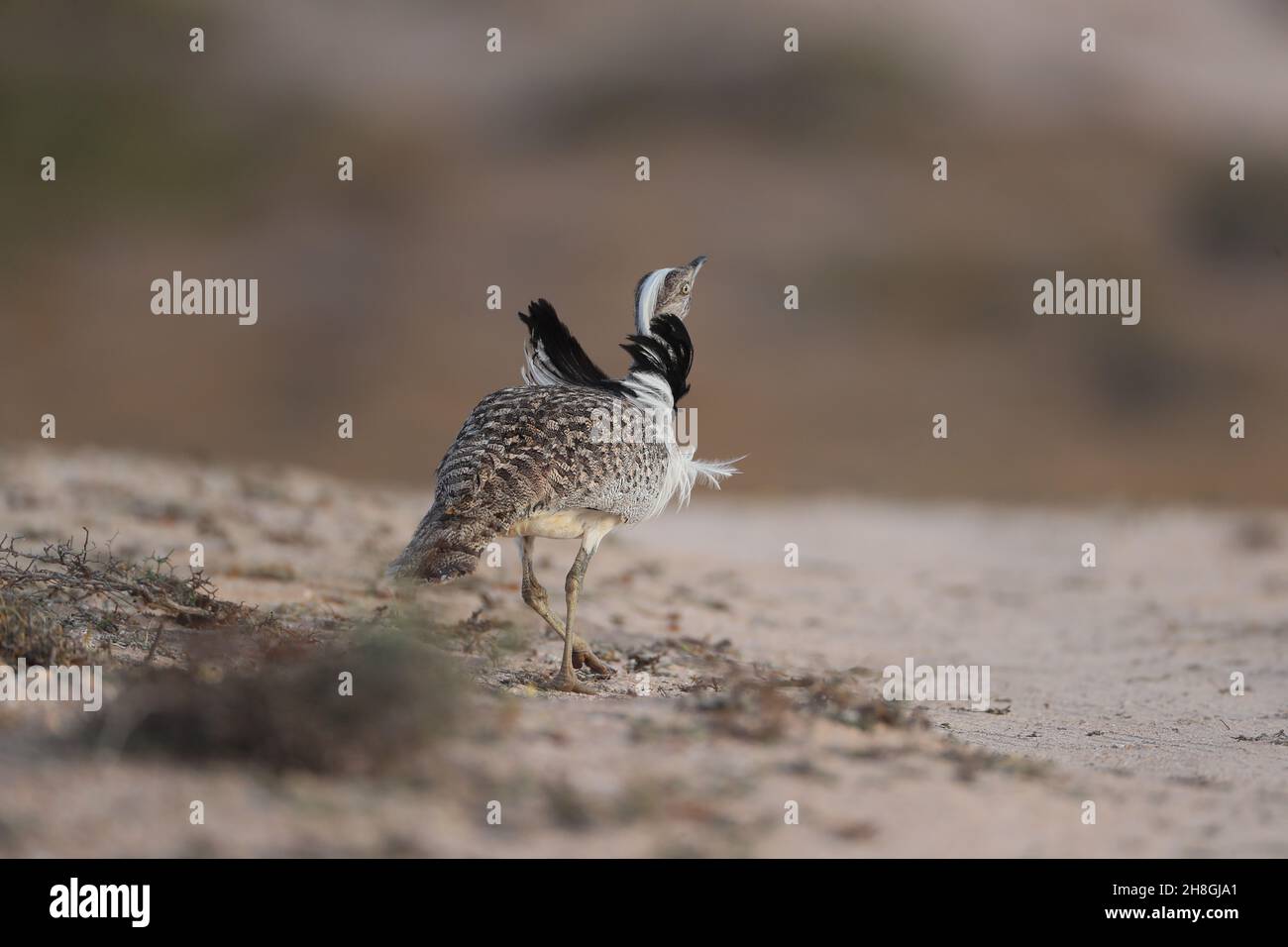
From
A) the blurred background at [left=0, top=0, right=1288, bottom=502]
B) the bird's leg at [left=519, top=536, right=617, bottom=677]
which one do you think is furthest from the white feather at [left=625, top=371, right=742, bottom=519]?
the blurred background at [left=0, top=0, right=1288, bottom=502]

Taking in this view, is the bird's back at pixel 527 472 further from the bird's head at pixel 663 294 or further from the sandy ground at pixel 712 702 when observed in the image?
the bird's head at pixel 663 294

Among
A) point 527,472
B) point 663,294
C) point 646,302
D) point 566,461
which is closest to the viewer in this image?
point 527,472

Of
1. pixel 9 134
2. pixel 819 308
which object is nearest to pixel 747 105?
pixel 819 308

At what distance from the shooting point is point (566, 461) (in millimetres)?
6992

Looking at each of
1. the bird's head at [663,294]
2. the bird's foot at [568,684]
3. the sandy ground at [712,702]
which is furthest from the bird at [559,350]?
the bird's foot at [568,684]

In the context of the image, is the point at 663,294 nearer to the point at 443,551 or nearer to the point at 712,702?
the point at 443,551

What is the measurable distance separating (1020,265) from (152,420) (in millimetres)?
20882

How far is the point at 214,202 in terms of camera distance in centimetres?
3416

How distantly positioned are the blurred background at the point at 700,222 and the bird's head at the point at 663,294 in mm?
13288

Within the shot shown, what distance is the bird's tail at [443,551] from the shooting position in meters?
6.35

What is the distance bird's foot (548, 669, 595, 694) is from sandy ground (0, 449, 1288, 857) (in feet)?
0.69

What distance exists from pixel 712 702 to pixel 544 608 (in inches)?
90.6

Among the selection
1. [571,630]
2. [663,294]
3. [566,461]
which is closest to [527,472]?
[566,461]
